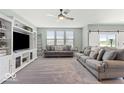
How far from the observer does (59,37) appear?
10.8 meters

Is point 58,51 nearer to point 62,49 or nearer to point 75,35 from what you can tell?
point 62,49

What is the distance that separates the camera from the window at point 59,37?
10773 millimetres

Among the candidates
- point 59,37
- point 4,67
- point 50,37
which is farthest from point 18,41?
point 59,37

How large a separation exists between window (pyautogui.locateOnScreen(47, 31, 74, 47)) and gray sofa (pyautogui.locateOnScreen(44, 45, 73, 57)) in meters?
0.97

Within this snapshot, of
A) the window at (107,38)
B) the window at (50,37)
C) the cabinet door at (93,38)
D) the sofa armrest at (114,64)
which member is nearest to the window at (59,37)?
the window at (50,37)

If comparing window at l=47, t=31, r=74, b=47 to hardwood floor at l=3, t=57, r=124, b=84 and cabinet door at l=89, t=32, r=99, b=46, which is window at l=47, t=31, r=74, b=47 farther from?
hardwood floor at l=3, t=57, r=124, b=84

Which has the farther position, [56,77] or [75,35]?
[75,35]

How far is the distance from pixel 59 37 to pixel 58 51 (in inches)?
66.0

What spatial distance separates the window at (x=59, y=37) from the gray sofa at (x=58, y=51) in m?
0.97

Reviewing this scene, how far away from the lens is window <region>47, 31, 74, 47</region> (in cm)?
1077

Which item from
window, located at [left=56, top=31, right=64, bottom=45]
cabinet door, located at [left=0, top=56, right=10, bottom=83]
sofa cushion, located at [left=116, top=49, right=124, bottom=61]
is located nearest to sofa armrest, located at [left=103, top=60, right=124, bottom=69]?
sofa cushion, located at [left=116, top=49, right=124, bottom=61]

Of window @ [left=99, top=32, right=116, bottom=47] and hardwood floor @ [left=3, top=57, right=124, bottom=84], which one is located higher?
window @ [left=99, top=32, right=116, bottom=47]
